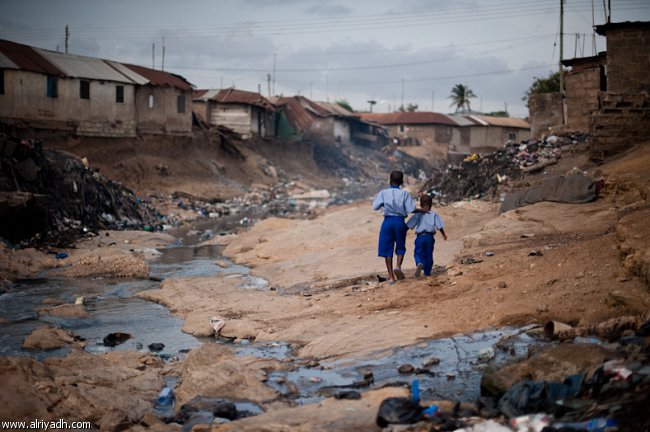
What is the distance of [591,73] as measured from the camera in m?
18.4

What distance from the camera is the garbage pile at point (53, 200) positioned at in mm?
13938

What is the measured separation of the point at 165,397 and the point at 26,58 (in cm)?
2497

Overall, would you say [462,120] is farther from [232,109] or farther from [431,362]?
[431,362]

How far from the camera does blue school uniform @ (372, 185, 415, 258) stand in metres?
8.49

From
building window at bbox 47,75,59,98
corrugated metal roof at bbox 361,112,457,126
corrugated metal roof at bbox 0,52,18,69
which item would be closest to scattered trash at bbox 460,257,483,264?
corrugated metal roof at bbox 0,52,18,69

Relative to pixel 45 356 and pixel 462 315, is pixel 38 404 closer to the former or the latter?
pixel 45 356

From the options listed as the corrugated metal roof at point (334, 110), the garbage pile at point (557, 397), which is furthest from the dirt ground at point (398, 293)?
the corrugated metal roof at point (334, 110)

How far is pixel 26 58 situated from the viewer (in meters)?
27.2

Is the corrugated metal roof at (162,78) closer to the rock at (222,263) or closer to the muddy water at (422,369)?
the rock at (222,263)

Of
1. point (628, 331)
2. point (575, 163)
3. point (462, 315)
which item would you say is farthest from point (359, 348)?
point (575, 163)

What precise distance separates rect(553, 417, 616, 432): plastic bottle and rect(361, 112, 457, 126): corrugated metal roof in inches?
2087

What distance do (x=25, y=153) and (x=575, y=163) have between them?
1213 centimetres

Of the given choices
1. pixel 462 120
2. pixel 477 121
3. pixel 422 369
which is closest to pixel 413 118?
pixel 462 120

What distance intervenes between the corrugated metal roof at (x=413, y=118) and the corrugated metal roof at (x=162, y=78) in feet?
86.9
